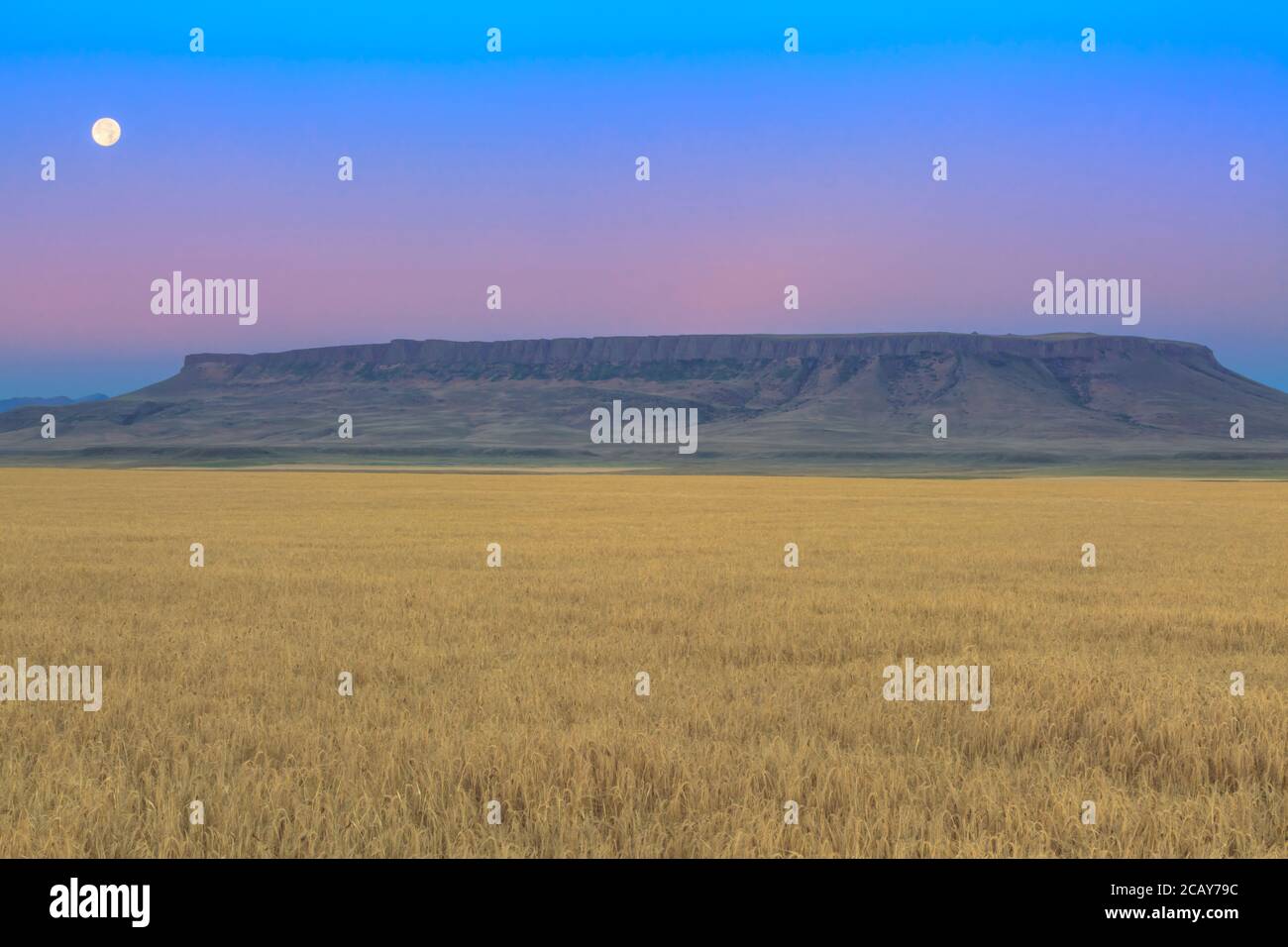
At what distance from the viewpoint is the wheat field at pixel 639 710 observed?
19.1ft

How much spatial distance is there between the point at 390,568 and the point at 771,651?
11.9m

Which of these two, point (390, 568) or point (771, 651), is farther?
point (390, 568)

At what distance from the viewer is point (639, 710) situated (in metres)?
8.62

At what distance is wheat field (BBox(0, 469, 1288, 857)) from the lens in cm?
582
